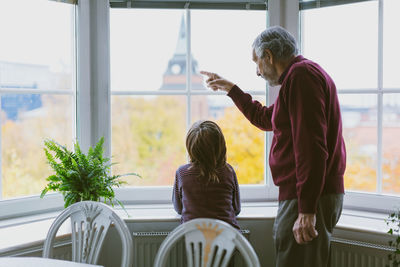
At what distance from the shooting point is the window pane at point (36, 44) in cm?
252

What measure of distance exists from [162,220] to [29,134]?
3.01 ft

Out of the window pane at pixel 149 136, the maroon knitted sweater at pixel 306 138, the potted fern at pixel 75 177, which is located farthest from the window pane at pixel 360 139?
the potted fern at pixel 75 177

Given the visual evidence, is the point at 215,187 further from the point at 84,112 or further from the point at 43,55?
the point at 43,55

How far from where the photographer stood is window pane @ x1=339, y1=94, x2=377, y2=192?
8.64 ft

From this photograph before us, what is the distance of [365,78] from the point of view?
265 centimetres

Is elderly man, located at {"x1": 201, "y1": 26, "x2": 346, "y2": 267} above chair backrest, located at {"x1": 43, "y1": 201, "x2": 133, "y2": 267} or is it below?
above

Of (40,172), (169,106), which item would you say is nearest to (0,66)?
(40,172)

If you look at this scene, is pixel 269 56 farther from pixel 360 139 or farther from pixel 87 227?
pixel 87 227

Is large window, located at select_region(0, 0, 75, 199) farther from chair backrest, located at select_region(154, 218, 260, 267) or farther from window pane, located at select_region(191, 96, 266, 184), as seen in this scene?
chair backrest, located at select_region(154, 218, 260, 267)

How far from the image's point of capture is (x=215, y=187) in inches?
88.6

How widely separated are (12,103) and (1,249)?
874mm

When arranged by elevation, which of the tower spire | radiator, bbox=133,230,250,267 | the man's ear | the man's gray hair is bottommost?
radiator, bbox=133,230,250,267

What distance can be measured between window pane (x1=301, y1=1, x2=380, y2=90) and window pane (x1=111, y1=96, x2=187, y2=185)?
2.96 feet

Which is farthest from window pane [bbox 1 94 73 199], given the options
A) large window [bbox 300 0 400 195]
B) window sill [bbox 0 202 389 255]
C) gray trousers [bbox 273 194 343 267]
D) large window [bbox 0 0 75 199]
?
large window [bbox 300 0 400 195]
